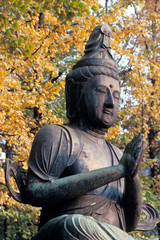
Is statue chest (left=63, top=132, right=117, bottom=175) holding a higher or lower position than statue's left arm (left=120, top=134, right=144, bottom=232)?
higher

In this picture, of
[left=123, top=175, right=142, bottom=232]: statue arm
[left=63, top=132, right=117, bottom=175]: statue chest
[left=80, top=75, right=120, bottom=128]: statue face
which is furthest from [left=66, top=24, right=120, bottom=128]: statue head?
[left=123, top=175, right=142, bottom=232]: statue arm

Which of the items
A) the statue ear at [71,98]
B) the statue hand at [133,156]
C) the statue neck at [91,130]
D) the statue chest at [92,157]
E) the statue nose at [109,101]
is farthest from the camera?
the statue ear at [71,98]

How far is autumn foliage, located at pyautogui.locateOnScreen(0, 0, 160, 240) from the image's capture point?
773 centimetres

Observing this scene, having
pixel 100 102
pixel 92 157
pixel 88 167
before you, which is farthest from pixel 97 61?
pixel 88 167

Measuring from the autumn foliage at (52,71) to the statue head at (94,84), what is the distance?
2.69 metres

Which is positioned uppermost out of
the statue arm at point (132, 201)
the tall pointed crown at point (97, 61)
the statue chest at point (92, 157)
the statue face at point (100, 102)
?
the tall pointed crown at point (97, 61)

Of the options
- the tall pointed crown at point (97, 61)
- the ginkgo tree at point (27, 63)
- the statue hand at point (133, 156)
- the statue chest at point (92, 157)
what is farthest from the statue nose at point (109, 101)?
the ginkgo tree at point (27, 63)

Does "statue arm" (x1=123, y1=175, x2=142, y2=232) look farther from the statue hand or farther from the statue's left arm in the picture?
the statue hand

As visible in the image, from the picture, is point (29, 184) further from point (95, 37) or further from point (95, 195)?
point (95, 37)

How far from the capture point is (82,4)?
284 inches

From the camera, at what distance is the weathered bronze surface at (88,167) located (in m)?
3.59

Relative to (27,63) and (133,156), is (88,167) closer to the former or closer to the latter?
(133,156)

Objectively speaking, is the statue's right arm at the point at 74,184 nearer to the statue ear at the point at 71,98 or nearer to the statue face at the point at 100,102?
the statue face at the point at 100,102

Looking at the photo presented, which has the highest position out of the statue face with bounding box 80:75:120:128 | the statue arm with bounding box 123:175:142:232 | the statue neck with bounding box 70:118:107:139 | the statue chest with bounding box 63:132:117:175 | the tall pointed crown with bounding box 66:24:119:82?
the tall pointed crown with bounding box 66:24:119:82
